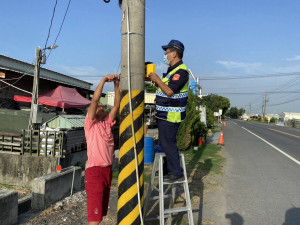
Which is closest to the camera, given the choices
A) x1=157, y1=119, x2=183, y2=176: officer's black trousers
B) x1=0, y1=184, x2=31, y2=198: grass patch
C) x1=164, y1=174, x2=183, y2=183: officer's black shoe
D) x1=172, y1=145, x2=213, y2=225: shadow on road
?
x1=157, y1=119, x2=183, y2=176: officer's black trousers

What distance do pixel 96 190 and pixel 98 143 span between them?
57cm

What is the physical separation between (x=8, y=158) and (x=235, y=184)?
7.23 metres

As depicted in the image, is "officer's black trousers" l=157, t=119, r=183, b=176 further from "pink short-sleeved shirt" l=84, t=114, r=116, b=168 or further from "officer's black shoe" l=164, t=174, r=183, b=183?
"pink short-sleeved shirt" l=84, t=114, r=116, b=168

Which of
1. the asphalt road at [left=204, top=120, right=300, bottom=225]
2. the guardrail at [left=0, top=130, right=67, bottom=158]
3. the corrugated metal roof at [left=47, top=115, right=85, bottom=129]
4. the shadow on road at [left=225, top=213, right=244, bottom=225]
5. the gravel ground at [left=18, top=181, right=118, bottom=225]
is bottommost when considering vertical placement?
the gravel ground at [left=18, top=181, right=118, bottom=225]

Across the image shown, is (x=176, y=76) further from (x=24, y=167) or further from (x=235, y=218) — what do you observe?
(x=24, y=167)

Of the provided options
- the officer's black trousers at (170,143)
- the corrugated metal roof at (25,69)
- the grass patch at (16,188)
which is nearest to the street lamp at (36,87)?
the grass patch at (16,188)

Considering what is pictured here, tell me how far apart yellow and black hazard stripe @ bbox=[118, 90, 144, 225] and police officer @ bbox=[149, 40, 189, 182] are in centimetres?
50

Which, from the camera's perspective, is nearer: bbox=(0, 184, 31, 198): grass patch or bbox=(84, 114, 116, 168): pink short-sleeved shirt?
bbox=(84, 114, 116, 168): pink short-sleeved shirt

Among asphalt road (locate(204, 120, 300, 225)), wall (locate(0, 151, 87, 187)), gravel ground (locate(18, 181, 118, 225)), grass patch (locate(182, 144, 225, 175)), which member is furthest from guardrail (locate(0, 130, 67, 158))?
asphalt road (locate(204, 120, 300, 225))

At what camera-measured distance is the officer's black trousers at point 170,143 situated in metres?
3.57

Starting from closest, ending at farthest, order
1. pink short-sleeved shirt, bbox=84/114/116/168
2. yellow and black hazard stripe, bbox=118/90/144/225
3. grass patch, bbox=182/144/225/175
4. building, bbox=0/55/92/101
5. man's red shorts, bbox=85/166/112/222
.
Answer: yellow and black hazard stripe, bbox=118/90/144/225
man's red shorts, bbox=85/166/112/222
pink short-sleeved shirt, bbox=84/114/116/168
grass patch, bbox=182/144/225/175
building, bbox=0/55/92/101

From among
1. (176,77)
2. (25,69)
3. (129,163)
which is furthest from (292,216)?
(25,69)

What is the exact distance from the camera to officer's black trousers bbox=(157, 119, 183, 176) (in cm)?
357

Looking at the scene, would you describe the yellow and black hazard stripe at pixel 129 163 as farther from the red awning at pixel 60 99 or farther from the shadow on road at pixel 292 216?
the red awning at pixel 60 99
